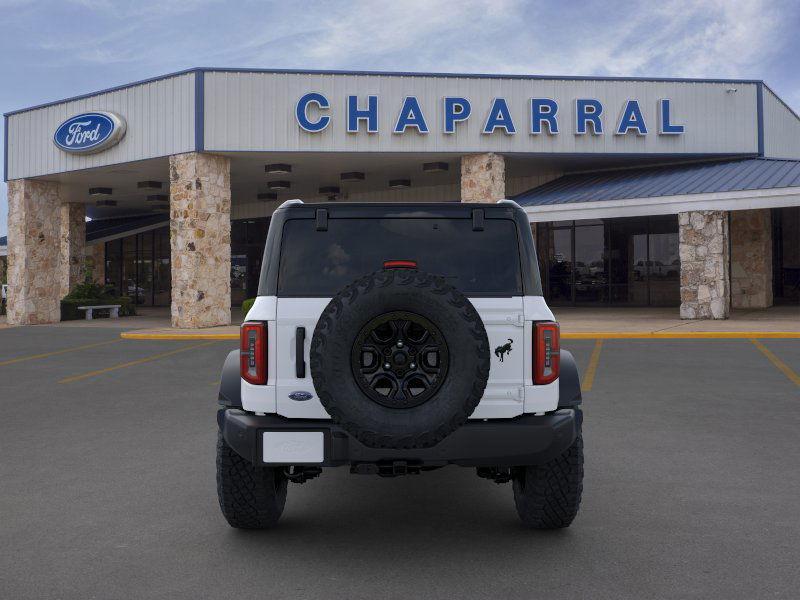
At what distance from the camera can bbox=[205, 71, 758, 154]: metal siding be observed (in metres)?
21.5

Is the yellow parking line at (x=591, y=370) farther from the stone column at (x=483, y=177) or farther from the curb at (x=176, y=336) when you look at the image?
the curb at (x=176, y=336)

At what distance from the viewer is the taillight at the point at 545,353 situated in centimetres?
399

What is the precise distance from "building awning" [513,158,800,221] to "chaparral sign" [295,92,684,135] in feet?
5.31

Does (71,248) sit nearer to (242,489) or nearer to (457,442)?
(242,489)

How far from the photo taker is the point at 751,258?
1051 inches

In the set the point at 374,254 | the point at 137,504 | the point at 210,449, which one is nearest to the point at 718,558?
the point at 374,254

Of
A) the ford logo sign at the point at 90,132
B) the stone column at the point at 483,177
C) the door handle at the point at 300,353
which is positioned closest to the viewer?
the door handle at the point at 300,353

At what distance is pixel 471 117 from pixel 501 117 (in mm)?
886

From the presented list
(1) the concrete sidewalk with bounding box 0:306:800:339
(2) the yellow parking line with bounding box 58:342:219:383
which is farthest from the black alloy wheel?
(1) the concrete sidewalk with bounding box 0:306:800:339

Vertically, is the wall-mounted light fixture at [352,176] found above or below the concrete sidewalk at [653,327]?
above

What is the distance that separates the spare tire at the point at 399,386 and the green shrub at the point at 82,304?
2649 centimetres

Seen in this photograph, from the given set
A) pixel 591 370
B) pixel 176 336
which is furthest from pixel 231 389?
pixel 176 336

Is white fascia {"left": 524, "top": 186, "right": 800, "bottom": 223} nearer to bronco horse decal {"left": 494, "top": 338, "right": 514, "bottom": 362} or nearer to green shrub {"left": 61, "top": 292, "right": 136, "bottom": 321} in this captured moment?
green shrub {"left": 61, "top": 292, "right": 136, "bottom": 321}

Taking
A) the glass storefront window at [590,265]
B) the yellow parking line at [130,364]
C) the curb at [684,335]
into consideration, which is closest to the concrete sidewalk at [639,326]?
the curb at [684,335]
